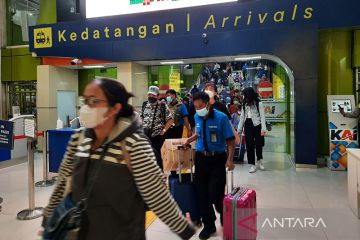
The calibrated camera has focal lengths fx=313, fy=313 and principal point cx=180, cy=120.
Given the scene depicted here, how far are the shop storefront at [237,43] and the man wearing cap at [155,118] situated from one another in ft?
7.87

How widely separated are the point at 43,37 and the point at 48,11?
4.14 ft

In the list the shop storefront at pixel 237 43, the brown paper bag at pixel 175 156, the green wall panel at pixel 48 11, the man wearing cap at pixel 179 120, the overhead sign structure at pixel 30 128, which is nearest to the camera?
the brown paper bag at pixel 175 156

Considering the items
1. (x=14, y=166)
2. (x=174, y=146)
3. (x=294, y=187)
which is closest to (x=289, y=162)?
(x=294, y=187)

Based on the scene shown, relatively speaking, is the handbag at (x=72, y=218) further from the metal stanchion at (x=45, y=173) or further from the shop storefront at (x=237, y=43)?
the shop storefront at (x=237, y=43)

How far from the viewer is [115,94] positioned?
1.51 m

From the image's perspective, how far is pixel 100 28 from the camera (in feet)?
25.6

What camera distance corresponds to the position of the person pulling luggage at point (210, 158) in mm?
→ 3129

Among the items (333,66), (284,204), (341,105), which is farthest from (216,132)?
(333,66)

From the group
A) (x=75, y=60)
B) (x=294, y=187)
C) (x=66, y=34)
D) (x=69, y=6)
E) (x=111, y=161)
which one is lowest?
(x=294, y=187)

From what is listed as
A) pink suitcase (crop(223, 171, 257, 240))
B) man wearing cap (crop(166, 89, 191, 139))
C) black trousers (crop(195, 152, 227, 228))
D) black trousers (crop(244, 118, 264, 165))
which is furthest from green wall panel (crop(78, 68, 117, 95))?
pink suitcase (crop(223, 171, 257, 240))

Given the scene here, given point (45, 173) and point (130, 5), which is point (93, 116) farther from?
point (130, 5)

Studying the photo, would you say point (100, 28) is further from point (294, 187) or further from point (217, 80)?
point (294, 187)

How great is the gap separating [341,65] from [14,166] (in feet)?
24.1

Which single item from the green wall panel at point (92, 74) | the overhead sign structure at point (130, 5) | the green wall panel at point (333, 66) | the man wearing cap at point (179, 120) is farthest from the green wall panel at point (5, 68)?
the green wall panel at point (333, 66)
